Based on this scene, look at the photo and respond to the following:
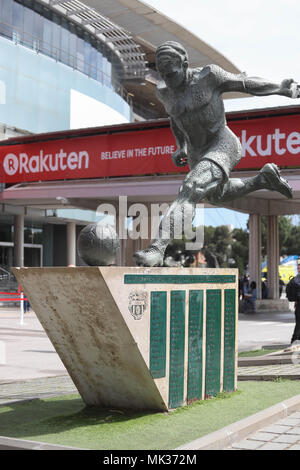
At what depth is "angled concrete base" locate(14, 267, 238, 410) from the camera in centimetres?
460

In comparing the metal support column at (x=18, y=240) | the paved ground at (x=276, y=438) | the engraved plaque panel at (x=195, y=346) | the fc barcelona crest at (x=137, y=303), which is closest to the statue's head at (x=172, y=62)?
the engraved plaque panel at (x=195, y=346)

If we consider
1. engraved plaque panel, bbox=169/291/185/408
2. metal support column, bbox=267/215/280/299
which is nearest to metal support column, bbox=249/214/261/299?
metal support column, bbox=267/215/280/299

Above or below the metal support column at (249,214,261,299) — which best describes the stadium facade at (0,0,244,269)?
above

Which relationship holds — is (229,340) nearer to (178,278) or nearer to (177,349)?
(177,349)

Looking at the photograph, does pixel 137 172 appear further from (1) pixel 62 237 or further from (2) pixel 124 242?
(1) pixel 62 237

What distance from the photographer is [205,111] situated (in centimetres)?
589

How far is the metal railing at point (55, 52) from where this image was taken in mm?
29547

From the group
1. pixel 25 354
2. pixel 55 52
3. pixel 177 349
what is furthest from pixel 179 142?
pixel 55 52

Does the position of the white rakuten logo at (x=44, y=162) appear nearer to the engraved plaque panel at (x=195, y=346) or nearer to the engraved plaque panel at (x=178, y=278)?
the engraved plaque panel at (x=178, y=278)

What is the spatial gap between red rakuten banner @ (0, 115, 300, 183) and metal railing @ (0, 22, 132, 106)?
10.6m

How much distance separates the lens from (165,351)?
198 inches

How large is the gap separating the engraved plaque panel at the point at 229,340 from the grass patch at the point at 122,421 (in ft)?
0.47

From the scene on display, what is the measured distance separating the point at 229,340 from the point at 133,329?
1.67m

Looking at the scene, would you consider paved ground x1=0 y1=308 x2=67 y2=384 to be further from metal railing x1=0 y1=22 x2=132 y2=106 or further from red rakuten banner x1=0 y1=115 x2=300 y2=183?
metal railing x1=0 y1=22 x2=132 y2=106
